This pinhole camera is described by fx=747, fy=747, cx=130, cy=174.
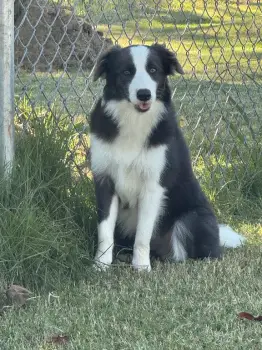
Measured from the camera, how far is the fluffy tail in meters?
4.57

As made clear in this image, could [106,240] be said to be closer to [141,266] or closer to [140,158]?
[141,266]

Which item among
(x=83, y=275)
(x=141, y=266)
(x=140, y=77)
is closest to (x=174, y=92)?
(x=140, y=77)

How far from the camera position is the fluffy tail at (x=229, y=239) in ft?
15.0

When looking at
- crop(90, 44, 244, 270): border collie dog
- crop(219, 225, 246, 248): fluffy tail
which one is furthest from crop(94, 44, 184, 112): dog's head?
crop(219, 225, 246, 248): fluffy tail

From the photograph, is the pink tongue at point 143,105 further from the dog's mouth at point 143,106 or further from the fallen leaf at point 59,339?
the fallen leaf at point 59,339

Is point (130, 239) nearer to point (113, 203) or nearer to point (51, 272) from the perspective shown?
point (113, 203)

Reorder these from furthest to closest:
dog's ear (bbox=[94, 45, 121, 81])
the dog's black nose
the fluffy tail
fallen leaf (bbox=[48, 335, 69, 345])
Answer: the fluffy tail < dog's ear (bbox=[94, 45, 121, 81]) < the dog's black nose < fallen leaf (bbox=[48, 335, 69, 345])

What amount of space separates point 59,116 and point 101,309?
4.99ft

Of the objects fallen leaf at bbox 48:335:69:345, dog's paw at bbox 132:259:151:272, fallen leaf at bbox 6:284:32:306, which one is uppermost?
fallen leaf at bbox 48:335:69:345

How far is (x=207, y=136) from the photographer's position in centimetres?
561

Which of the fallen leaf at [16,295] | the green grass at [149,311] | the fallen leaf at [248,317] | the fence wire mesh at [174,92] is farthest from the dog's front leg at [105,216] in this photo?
the fallen leaf at [248,317]

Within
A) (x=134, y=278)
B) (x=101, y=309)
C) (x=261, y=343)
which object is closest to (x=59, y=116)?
(x=134, y=278)

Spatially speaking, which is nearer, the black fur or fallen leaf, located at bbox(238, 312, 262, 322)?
fallen leaf, located at bbox(238, 312, 262, 322)

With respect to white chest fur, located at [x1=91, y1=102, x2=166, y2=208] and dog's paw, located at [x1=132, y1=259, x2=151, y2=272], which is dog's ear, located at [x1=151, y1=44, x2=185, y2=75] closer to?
white chest fur, located at [x1=91, y1=102, x2=166, y2=208]
